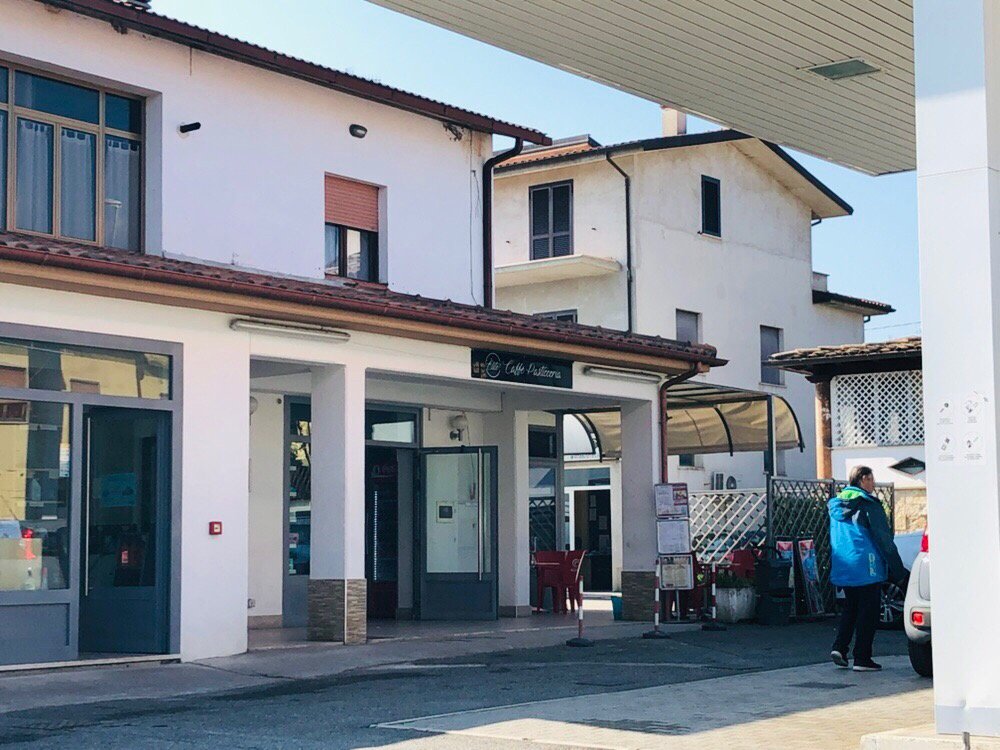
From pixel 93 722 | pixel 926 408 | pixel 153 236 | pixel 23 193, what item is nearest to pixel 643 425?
pixel 153 236

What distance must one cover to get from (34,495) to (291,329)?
3.11m

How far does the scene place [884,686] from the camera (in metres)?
11.5

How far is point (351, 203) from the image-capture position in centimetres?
1908

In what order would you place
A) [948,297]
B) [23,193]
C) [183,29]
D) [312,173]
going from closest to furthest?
[948,297]
[23,193]
[183,29]
[312,173]

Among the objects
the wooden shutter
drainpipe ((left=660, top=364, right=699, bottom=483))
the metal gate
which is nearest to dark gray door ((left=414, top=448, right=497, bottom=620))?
drainpipe ((left=660, top=364, right=699, bottom=483))

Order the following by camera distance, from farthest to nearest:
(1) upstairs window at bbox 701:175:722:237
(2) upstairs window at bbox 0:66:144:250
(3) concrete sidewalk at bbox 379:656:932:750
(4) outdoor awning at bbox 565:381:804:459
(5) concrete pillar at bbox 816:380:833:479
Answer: (1) upstairs window at bbox 701:175:722:237
(5) concrete pillar at bbox 816:380:833:479
(4) outdoor awning at bbox 565:381:804:459
(2) upstairs window at bbox 0:66:144:250
(3) concrete sidewalk at bbox 379:656:932:750

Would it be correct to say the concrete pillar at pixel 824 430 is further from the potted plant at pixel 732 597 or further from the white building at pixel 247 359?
the potted plant at pixel 732 597

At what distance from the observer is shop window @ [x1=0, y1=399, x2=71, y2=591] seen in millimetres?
13023

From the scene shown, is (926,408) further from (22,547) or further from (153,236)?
(153,236)

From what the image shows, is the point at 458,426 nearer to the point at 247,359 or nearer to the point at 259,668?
the point at 247,359

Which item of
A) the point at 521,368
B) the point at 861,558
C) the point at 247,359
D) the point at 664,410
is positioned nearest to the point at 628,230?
the point at 664,410

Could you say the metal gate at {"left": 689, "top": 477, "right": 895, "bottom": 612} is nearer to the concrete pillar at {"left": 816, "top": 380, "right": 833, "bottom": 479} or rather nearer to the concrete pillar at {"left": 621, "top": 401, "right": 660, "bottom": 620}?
the concrete pillar at {"left": 816, "top": 380, "right": 833, "bottom": 479}

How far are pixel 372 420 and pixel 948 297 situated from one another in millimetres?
13699

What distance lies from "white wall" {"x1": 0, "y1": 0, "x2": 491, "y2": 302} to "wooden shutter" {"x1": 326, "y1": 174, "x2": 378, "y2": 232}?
0.16m
